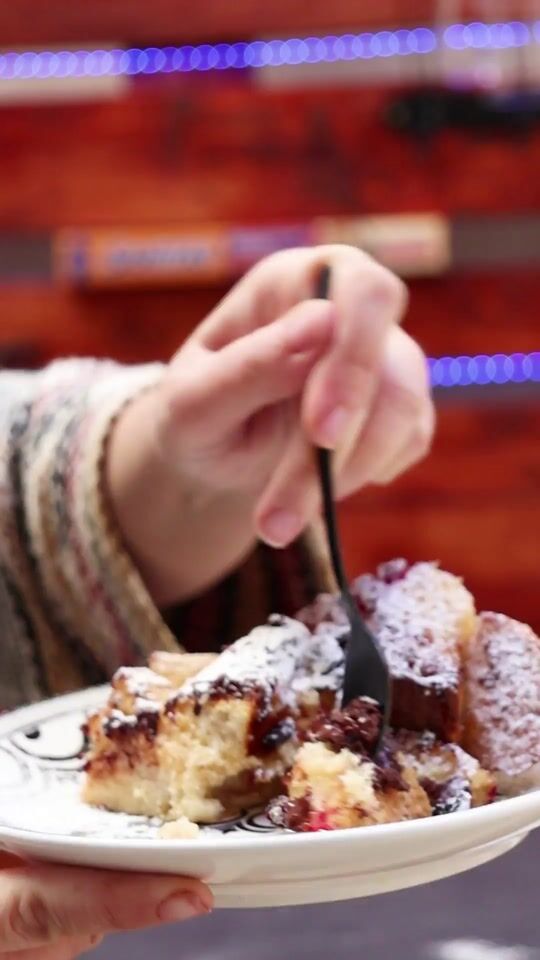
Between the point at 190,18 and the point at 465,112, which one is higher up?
the point at 190,18

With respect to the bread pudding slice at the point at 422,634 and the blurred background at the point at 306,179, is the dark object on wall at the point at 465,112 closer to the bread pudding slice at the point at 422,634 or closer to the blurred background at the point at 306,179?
the blurred background at the point at 306,179

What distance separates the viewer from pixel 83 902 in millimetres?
393

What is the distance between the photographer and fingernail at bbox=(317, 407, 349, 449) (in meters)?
0.57

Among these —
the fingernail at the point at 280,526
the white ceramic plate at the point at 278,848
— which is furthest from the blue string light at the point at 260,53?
the white ceramic plate at the point at 278,848

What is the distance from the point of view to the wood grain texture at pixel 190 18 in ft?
5.82

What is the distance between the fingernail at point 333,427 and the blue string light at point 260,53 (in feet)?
4.49

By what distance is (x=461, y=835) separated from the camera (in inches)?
15.2

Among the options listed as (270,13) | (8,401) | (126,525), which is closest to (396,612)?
(126,525)

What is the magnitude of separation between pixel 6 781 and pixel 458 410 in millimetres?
1438

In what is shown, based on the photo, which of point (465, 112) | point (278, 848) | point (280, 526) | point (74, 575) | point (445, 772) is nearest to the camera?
point (278, 848)

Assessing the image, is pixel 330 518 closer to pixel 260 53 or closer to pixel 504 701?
pixel 504 701

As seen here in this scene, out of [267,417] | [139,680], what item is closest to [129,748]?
[139,680]

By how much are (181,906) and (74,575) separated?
→ 1.59 feet

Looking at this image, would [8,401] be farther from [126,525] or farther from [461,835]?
[461,835]
